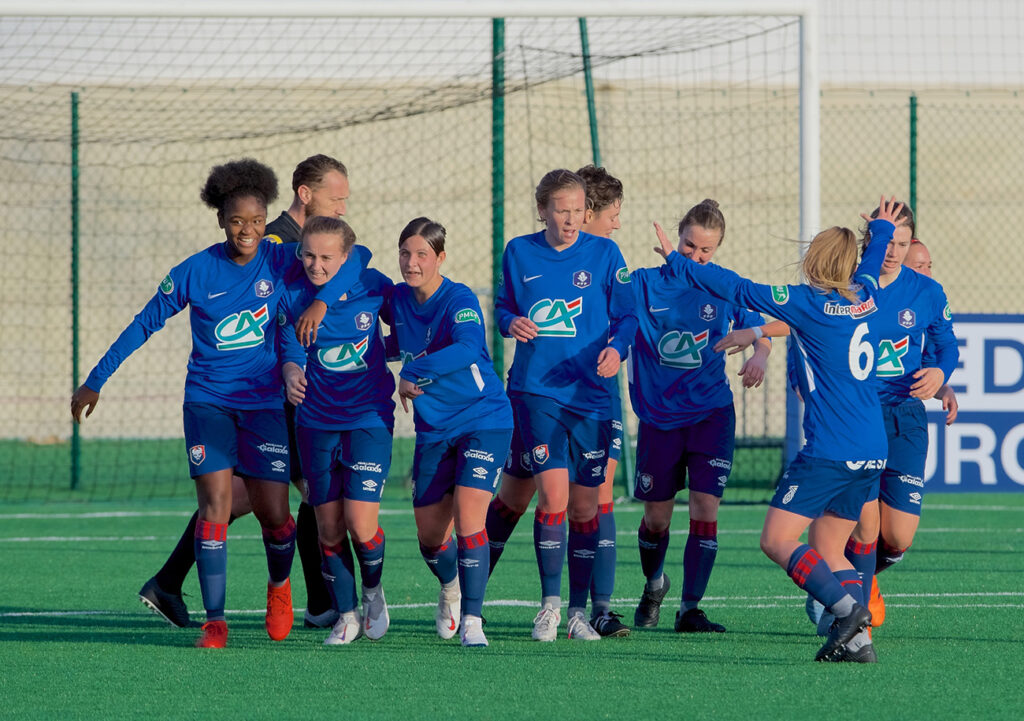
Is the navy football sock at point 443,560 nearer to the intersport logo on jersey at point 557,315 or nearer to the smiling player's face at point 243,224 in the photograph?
the intersport logo on jersey at point 557,315

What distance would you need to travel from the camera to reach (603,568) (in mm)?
6332

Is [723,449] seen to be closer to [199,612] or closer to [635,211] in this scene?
[199,612]

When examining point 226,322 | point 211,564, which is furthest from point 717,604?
point 226,322

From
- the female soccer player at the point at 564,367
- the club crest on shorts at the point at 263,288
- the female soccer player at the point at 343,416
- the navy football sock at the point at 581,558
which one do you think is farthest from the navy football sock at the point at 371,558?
the club crest on shorts at the point at 263,288

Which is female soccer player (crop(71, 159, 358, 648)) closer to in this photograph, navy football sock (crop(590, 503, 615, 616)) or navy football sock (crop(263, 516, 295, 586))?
navy football sock (crop(263, 516, 295, 586))

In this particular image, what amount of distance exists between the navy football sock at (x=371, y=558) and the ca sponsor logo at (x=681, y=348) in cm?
154

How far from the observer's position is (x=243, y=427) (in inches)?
235

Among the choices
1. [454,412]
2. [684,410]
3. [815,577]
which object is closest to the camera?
[815,577]

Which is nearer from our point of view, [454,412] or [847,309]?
[847,309]

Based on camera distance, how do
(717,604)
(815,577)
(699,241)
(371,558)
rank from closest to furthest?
(815,577), (371,558), (699,241), (717,604)

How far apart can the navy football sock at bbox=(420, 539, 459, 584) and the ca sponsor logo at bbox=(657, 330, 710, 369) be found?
130cm

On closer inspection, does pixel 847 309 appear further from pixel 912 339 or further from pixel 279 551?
pixel 279 551

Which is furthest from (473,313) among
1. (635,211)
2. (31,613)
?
(635,211)

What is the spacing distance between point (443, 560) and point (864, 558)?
1.80 meters
